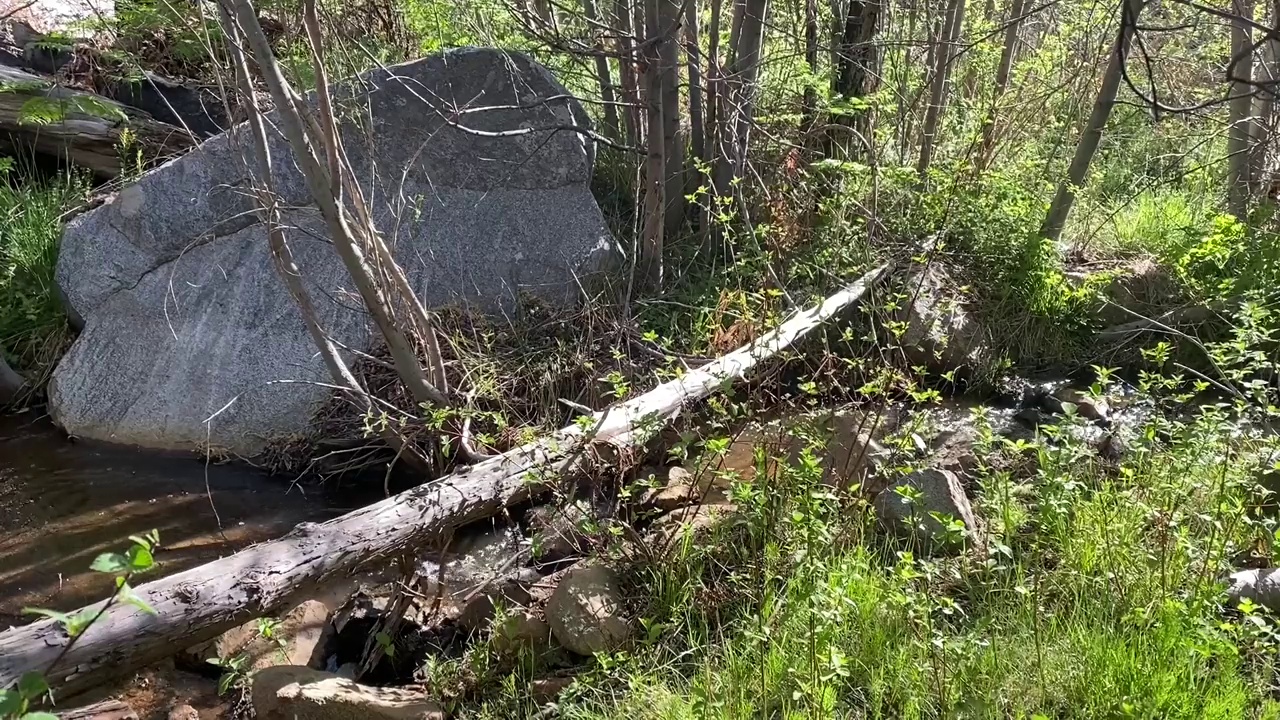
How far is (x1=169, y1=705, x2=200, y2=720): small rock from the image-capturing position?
3324 mm

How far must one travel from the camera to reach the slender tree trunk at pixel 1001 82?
6262 millimetres

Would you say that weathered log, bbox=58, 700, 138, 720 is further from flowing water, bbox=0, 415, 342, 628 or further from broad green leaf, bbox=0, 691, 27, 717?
broad green leaf, bbox=0, 691, 27, 717

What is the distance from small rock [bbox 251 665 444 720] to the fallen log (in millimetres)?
324

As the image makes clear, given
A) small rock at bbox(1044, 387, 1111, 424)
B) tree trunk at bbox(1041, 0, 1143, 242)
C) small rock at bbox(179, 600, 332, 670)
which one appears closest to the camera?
small rock at bbox(179, 600, 332, 670)

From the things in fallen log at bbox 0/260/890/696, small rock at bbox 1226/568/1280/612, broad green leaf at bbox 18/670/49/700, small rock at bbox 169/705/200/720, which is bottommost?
small rock at bbox 169/705/200/720

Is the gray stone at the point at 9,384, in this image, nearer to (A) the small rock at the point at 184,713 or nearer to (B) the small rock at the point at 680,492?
(A) the small rock at the point at 184,713

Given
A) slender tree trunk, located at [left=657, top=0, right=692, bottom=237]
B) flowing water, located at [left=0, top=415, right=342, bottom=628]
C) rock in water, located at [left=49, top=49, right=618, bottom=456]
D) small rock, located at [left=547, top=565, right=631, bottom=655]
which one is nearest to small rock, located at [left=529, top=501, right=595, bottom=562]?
small rock, located at [left=547, top=565, right=631, bottom=655]

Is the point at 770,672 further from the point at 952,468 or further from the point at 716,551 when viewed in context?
the point at 952,468

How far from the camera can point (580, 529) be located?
333cm

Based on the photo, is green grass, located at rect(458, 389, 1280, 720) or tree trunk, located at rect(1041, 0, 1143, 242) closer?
green grass, located at rect(458, 389, 1280, 720)

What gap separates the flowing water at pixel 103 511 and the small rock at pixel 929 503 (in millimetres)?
2704

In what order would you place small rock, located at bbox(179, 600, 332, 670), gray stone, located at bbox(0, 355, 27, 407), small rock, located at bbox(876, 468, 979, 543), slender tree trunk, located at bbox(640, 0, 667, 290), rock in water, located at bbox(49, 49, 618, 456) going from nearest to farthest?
1. small rock, located at bbox(876, 468, 979, 543)
2. small rock, located at bbox(179, 600, 332, 670)
3. slender tree trunk, located at bbox(640, 0, 667, 290)
4. rock in water, located at bbox(49, 49, 618, 456)
5. gray stone, located at bbox(0, 355, 27, 407)

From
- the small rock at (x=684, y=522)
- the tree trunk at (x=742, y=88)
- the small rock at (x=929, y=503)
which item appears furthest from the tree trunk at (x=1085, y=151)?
the small rock at (x=684, y=522)

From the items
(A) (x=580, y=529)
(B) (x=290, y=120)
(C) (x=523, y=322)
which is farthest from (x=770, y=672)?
(C) (x=523, y=322)
